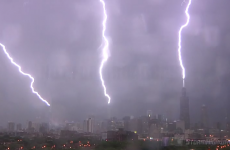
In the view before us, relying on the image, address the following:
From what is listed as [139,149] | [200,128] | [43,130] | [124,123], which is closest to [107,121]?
[124,123]

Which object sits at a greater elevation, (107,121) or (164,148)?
(107,121)

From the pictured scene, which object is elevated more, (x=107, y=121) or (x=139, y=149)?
(x=107, y=121)

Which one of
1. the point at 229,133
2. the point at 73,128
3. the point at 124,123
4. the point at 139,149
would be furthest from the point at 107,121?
the point at 139,149

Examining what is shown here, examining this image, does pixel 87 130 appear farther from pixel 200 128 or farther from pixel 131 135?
pixel 200 128

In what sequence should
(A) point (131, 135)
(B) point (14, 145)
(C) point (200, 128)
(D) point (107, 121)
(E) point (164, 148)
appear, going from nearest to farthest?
(B) point (14, 145), (E) point (164, 148), (A) point (131, 135), (C) point (200, 128), (D) point (107, 121)

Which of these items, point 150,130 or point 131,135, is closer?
point 131,135

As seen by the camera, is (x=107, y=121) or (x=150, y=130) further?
(x=107, y=121)

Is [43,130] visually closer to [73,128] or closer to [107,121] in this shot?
[73,128]

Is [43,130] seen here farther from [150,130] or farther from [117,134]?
[150,130]

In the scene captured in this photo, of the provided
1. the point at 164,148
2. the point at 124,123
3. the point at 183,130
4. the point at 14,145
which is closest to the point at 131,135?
the point at 124,123

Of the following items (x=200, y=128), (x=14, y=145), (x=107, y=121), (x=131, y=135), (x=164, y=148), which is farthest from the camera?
(x=107, y=121)
